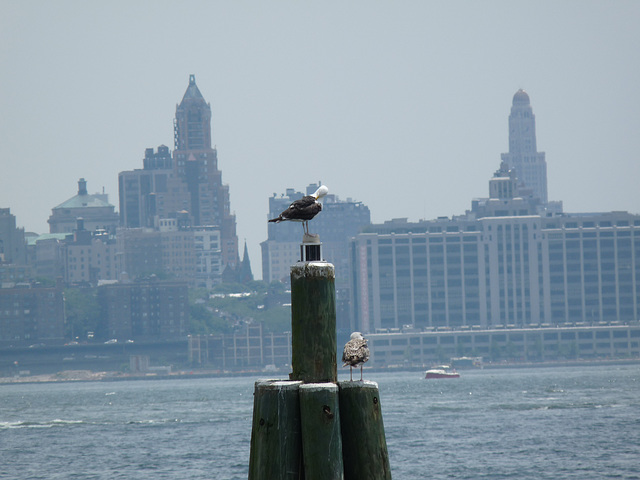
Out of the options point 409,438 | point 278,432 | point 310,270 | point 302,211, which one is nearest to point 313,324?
point 310,270

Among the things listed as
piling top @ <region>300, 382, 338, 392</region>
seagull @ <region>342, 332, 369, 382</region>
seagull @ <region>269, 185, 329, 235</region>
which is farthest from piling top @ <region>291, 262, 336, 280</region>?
seagull @ <region>342, 332, 369, 382</region>

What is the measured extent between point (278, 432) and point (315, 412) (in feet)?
1.63

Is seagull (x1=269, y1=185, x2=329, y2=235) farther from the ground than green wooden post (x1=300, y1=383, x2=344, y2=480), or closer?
farther from the ground

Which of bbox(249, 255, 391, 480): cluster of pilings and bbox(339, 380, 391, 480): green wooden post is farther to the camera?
bbox(339, 380, 391, 480): green wooden post

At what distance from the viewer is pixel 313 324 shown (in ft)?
52.7

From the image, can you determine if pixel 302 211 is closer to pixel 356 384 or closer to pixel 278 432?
pixel 356 384

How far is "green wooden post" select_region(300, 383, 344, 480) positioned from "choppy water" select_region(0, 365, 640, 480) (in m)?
43.9

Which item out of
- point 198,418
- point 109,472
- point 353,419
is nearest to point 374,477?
point 353,419

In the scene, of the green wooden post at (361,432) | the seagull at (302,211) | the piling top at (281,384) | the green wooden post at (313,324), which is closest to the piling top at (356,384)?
the green wooden post at (361,432)

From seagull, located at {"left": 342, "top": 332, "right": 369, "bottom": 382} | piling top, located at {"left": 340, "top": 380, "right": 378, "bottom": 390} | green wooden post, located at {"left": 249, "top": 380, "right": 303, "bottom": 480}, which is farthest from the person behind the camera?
seagull, located at {"left": 342, "top": 332, "right": 369, "bottom": 382}

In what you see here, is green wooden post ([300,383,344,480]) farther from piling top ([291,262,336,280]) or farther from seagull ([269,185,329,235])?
seagull ([269,185,329,235])

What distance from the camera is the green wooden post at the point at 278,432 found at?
1600cm

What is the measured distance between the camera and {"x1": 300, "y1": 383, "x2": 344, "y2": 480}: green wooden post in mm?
15922

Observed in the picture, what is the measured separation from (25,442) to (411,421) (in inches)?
1084
